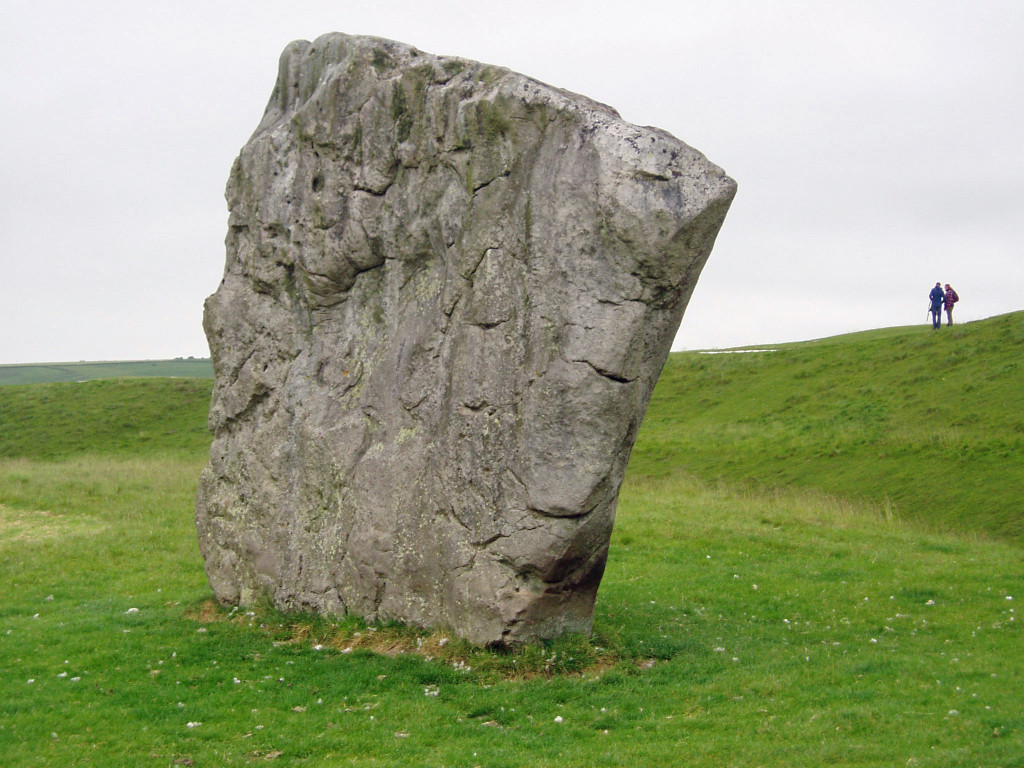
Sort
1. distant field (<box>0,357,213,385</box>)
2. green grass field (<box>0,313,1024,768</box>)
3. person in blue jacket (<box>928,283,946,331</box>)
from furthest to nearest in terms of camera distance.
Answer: distant field (<box>0,357,213,385</box>) → person in blue jacket (<box>928,283,946,331</box>) → green grass field (<box>0,313,1024,768</box>)

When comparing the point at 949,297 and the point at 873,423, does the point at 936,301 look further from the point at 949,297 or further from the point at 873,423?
the point at 873,423

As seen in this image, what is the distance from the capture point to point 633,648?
41.1 feet

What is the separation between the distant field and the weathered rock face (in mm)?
100266

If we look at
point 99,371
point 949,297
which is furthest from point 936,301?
point 99,371

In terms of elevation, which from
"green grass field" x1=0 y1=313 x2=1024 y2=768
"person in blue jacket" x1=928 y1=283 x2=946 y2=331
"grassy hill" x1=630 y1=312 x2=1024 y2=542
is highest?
"person in blue jacket" x1=928 y1=283 x2=946 y2=331

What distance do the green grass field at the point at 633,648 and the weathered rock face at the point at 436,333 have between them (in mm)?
1033

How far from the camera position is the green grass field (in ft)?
30.8

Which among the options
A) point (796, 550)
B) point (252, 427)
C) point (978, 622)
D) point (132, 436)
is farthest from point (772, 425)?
point (132, 436)

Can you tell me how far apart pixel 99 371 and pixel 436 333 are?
5020 inches

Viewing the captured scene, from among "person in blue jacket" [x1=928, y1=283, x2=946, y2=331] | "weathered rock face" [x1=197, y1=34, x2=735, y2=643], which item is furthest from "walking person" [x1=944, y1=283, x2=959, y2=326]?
"weathered rock face" [x1=197, y1=34, x2=735, y2=643]

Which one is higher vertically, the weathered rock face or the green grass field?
the weathered rock face

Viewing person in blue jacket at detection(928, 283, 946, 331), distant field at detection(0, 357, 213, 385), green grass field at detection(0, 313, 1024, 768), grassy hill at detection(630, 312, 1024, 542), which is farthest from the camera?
distant field at detection(0, 357, 213, 385)

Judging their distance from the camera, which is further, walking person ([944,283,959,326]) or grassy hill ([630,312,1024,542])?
walking person ([944,283,959,326])

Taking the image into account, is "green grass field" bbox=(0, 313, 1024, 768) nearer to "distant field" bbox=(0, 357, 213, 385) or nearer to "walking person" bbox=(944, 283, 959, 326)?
"walking person" bbox=(944, 283, 959, 326)
